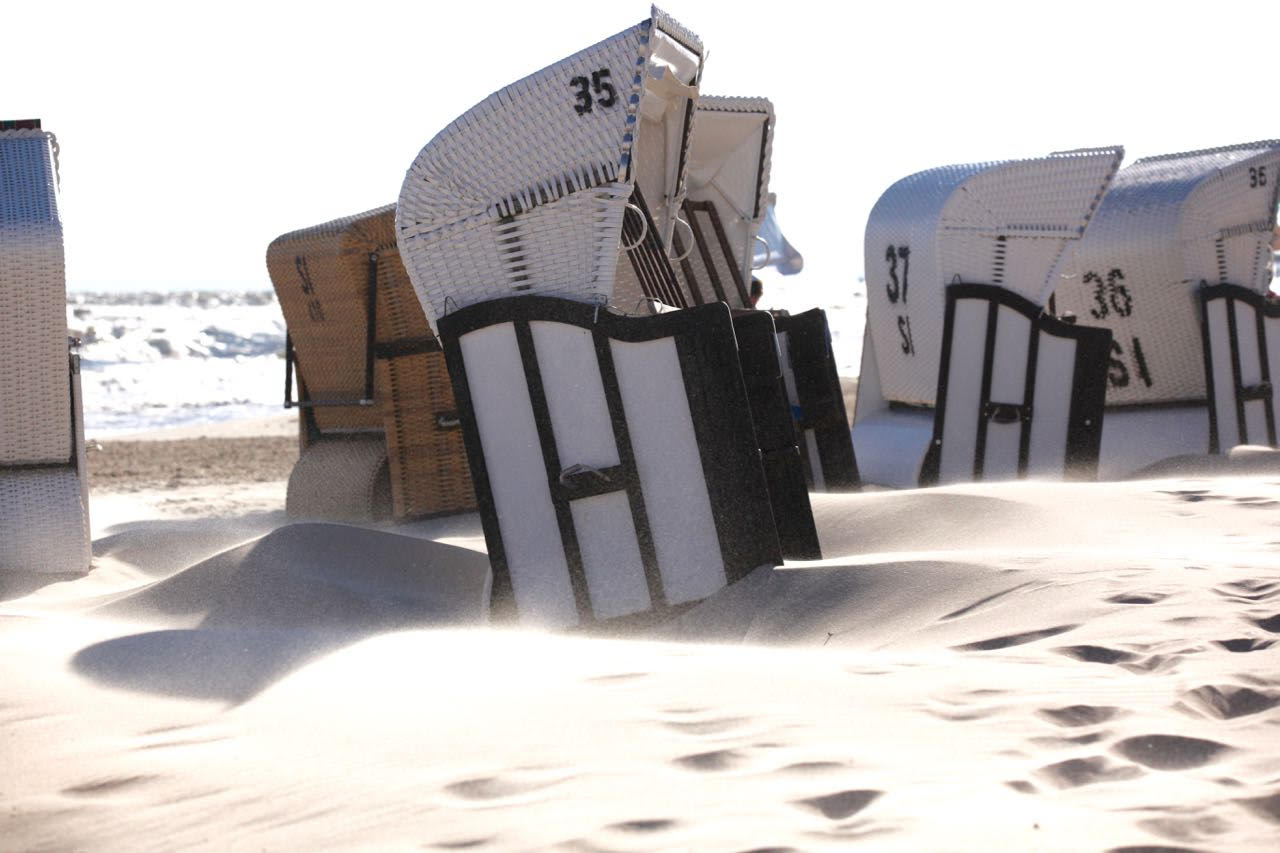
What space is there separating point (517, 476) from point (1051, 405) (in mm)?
4632

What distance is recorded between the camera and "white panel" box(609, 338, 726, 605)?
18.2 feet

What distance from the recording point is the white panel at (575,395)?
5590 millimetres

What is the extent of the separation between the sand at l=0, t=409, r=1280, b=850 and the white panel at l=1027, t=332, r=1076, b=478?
2.95 m

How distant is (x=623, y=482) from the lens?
557cm

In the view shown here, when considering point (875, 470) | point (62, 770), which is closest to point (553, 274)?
point (62, 770)

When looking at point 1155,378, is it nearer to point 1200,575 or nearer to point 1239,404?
point 1239,404

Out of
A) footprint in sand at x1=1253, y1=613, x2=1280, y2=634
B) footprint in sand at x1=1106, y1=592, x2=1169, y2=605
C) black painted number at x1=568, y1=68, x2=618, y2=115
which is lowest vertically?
footprint in sand at x1=1253, y1=613, x2=1280, y2=634

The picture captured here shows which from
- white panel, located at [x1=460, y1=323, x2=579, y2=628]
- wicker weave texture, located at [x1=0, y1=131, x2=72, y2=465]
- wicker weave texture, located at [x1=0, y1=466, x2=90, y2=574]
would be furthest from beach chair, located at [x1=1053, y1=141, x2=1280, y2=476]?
wicker weave texture, located at [x1=0, y1=131, x2=72, y2=465]

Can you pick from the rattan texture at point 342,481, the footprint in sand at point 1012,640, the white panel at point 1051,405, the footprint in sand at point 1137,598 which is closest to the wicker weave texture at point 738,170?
the white panel at point 1051,405

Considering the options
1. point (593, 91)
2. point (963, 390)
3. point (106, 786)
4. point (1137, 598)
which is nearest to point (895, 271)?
point (963, 390)

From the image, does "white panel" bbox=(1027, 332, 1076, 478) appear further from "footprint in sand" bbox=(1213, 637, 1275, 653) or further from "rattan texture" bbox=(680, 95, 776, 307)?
"footprint in sand" bbox=(1213, 637, 1275, 653)

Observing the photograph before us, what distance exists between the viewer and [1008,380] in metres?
9.22

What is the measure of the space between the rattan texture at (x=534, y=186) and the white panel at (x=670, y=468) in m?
0.36

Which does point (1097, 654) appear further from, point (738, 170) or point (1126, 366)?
point (1126, 366)
